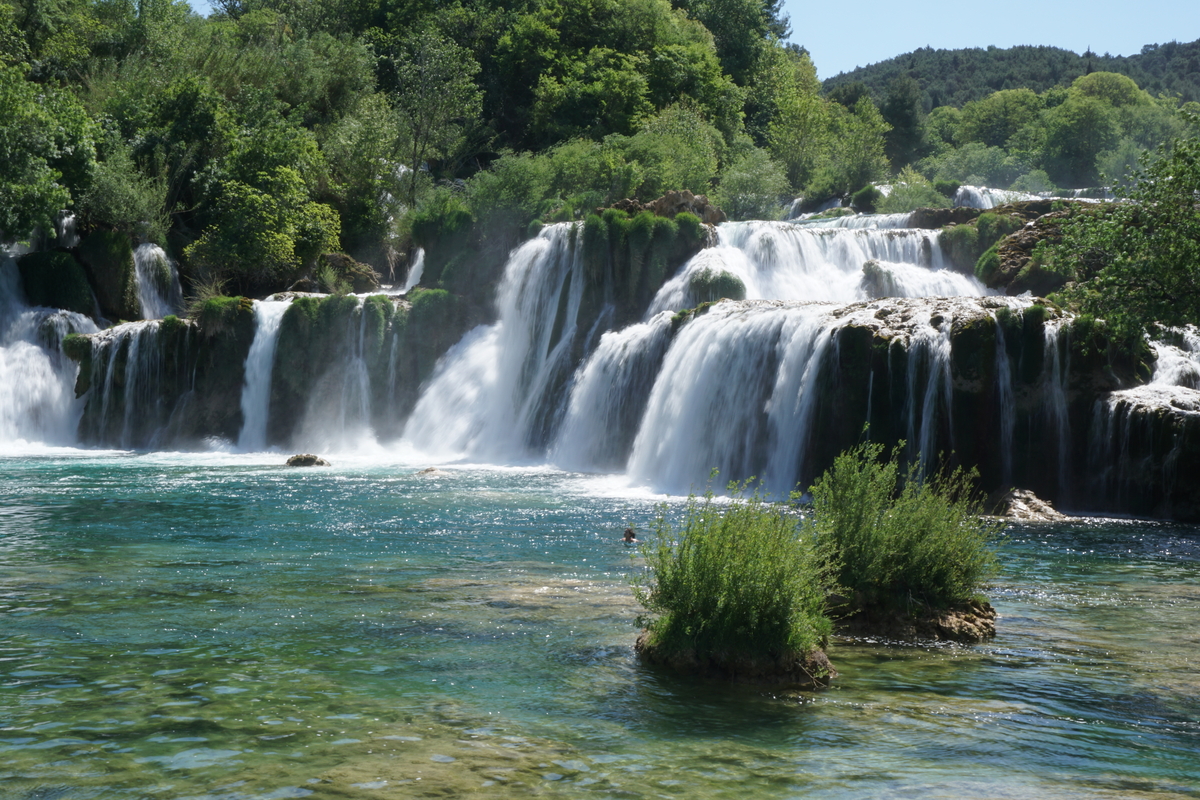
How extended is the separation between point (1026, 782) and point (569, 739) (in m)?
3.08

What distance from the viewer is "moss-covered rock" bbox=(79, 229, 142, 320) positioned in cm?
3941

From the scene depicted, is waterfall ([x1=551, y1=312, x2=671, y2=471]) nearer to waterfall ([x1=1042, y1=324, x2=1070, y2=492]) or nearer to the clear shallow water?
waterfall ([x1=1042, y1=324, x2=1070, y2=492])

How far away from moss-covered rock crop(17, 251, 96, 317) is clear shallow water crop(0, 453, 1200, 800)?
25.4 metres

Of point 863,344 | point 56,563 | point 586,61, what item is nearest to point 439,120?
point 586,61

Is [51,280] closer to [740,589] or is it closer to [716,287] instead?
[716,287]

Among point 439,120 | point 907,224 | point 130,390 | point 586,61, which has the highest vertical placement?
point 586,61

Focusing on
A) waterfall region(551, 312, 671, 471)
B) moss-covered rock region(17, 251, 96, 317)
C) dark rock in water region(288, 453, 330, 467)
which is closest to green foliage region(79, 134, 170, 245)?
moss-covered rock region(17, 251, 96, 317)

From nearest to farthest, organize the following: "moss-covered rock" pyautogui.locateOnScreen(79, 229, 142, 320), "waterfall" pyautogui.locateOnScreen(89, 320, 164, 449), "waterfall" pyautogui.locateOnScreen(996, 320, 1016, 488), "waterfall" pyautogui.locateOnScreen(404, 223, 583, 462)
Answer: "waterfall" pyautogui.locateOnScreen(996, 320, 1016, 488)
"waterfall" pyautogui.locateOnScreen(404, 223, 583, 462)
"waterfall" pyautogui.locateOnScreen(89, 320, 164, 449)
"moss-covered rock" pyautogui.locateOnScreen(79, 229, 142, 320)

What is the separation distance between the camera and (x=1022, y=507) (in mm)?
20438

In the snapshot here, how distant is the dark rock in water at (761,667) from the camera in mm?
9195

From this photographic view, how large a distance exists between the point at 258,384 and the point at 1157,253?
1089 inches

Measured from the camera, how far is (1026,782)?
6.96 meters

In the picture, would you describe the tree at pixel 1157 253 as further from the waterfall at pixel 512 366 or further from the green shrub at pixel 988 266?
the waterfall at pixel 512 366

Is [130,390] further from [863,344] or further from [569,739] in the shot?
[569,739]
